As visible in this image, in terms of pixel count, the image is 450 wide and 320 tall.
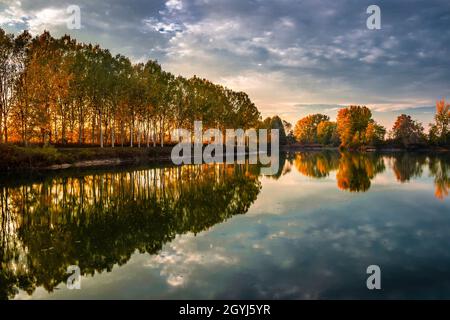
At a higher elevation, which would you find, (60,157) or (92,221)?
(60,157)

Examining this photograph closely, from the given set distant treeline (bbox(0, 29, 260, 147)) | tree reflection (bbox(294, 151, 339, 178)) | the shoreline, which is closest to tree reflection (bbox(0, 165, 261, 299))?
the shoreline

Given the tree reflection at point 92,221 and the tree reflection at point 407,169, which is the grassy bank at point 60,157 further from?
the tree reflection at point 407,169

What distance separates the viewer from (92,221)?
15.2 metres

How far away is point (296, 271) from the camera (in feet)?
30.7

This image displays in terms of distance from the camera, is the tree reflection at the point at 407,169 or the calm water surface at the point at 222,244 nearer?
the calm water surface at the point at 222,244

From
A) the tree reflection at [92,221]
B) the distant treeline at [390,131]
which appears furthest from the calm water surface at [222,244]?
the distant treeline at [390,131]

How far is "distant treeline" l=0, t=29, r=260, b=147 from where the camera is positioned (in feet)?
155

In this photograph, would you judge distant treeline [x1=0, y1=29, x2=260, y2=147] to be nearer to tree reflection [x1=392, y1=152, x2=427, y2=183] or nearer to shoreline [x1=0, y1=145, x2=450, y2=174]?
shoreline [x1=0, y1=145, x2=450, y2=174]

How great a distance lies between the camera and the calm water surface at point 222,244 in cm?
841

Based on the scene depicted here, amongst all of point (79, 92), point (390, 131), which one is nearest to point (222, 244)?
point (79, 92)

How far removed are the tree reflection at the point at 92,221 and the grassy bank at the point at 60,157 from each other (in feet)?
39.6

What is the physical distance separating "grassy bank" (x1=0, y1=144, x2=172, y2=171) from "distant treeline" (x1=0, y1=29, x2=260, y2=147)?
4914 millimetres

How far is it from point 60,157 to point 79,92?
59.6 ft

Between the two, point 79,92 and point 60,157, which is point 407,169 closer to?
point 60,157
